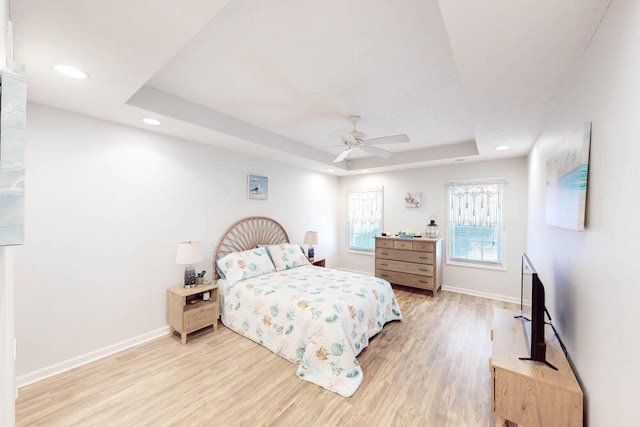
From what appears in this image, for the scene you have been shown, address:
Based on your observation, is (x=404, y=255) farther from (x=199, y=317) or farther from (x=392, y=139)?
(x=199, y=317)

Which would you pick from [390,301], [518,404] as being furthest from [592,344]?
[390,301]

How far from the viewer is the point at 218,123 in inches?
119

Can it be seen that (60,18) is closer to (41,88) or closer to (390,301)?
(41,88)

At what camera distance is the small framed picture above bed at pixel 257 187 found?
Answer: 4.08m

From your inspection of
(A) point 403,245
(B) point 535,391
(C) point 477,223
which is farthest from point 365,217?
(B) point 535,391

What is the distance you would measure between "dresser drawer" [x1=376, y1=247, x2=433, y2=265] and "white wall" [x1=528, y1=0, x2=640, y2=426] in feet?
9.47

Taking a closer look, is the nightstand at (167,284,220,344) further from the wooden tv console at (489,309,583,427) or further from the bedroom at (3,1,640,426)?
the wooden tv console at (489,309,583,427)

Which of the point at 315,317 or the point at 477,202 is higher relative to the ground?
the point at 477,202

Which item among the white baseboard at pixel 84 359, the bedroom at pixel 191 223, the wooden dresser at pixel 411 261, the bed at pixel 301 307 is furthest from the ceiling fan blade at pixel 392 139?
the white baseboard at pixel 84 359

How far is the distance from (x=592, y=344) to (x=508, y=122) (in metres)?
2.08

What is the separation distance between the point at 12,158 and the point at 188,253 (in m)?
2.74

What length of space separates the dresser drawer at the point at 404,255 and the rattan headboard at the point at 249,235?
1.86 metres

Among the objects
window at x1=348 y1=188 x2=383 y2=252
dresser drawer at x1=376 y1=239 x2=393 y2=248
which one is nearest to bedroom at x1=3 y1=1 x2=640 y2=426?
dresser drawer at x1=376 y1=239 x2=393 y2=248

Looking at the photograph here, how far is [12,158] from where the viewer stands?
53cm
